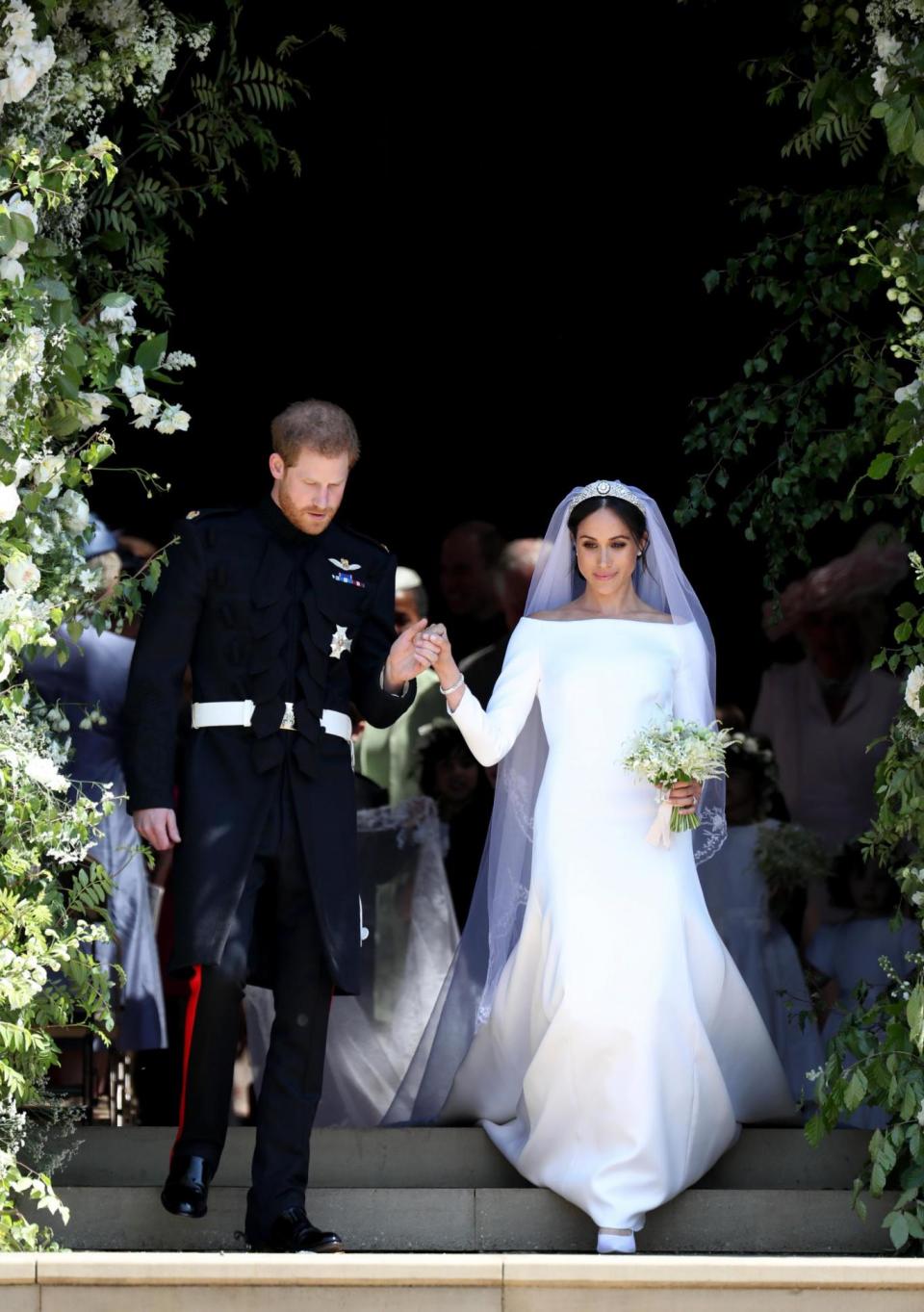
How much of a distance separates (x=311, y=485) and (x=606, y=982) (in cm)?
153

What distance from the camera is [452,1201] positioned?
527 cm

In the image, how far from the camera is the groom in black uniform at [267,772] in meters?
4.86

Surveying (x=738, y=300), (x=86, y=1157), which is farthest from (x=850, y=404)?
(x=86, y=1157)

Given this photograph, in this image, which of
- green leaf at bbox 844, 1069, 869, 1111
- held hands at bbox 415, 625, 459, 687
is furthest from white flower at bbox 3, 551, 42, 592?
green leaf at bbox 844, 1069, 869, 1111

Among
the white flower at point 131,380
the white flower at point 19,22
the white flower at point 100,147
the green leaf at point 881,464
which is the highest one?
the white flower at point 19,22

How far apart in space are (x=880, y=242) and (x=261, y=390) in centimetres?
342

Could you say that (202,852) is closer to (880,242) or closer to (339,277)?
(880,242)

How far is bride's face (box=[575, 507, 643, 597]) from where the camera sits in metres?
5.70

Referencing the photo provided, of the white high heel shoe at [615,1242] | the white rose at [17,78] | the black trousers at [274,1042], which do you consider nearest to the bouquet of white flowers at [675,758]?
the black trousers at [274,1042]

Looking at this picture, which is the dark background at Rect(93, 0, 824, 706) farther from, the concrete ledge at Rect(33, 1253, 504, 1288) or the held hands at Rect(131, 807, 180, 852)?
the concrete ledge at Rect(33, 1253, 504, 1288)

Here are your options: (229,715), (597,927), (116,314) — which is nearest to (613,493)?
(597,927)

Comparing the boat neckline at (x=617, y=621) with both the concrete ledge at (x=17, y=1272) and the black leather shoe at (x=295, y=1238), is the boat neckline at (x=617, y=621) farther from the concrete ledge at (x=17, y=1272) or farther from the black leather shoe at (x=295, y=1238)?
the concrete ledge at (x=17, y=1272)

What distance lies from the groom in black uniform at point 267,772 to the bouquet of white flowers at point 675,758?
2.11 ft

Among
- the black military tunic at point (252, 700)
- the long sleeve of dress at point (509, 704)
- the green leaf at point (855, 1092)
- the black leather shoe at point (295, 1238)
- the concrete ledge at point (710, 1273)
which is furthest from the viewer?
the long sleeve of dress at point (509, 704)
